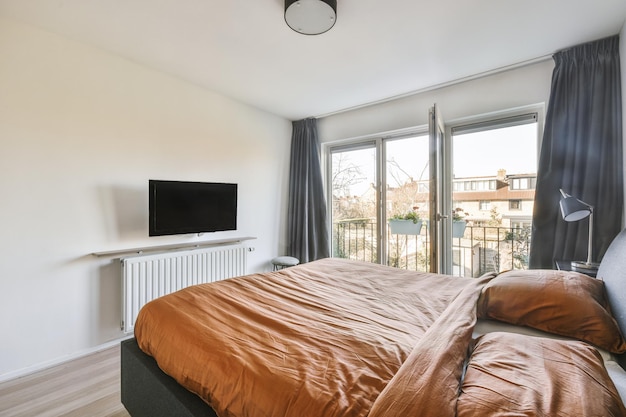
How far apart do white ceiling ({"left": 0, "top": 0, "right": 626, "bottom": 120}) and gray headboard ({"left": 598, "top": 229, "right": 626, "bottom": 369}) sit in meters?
1.60

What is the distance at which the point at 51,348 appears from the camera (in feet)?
6.88

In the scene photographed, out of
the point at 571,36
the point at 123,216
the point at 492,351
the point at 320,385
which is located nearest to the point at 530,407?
→ the point at 492,351

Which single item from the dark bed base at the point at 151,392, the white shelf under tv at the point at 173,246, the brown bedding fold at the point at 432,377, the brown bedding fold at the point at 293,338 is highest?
the white shelf under tv at the point at 173,246

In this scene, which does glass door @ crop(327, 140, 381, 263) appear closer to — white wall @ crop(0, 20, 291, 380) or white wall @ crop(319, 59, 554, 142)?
white wall @ crop(319, 59, 554, 142)

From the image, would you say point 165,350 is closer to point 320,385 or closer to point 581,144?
point 320,385

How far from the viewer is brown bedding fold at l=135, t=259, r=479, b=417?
80 centimetres

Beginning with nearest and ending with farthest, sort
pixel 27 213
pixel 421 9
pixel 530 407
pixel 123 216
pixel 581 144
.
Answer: pixel 530 407
pixel 421 9
pixel 27 213
pixel 581 144
pixel 123 216

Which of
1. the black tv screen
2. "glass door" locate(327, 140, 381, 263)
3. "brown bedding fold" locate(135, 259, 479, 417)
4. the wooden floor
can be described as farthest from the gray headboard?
the black tv screen

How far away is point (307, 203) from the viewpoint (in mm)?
3805

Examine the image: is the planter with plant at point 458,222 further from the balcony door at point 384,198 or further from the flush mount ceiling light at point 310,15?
the flush mount ceiling light at point 310,15

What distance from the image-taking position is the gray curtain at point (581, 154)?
204cm

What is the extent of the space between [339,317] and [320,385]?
504 millimetres

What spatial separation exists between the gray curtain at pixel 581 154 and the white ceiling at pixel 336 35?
9.9 inches

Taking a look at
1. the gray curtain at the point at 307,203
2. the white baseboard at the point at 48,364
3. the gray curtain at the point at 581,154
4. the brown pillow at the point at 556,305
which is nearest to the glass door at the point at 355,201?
the gray curtain at the point at 307,203
